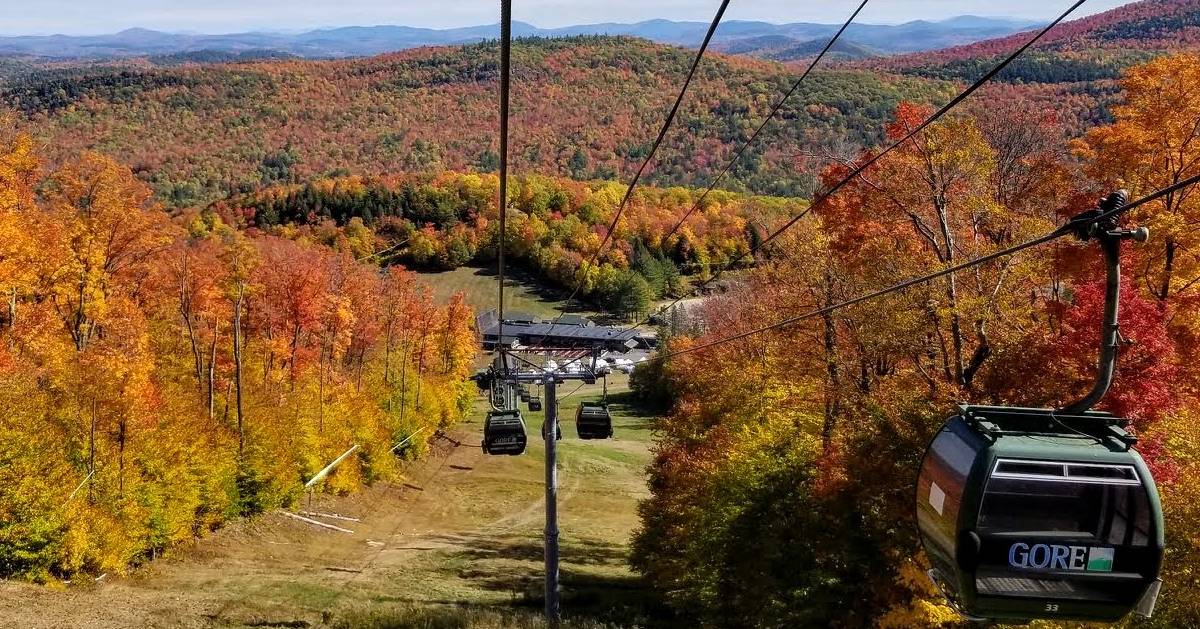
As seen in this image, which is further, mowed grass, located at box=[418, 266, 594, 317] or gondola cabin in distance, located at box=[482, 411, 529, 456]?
mowed grass, located at box=[418, 266, 594, 317]

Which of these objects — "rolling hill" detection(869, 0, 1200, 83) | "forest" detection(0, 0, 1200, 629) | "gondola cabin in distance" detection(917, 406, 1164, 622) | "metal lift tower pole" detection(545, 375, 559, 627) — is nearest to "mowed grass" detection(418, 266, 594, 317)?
"forest" detection(0, 0, 1200, 629)

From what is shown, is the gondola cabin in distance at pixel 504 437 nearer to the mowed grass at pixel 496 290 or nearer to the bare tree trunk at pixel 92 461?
the bare tree trunk at pixel 92 461

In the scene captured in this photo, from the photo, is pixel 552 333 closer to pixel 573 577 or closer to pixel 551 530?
pixel 573 577

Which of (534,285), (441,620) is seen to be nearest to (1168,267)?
(441,620)

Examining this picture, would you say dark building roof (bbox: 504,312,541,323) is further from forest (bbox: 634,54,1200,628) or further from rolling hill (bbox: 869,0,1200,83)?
rolling hill (bbox: 869,0,1200,83)

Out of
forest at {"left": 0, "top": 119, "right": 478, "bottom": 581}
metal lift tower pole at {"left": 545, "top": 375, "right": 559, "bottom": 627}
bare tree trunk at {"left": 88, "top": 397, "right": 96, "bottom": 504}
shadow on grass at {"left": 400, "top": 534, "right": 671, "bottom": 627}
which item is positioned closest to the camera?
metal lift tower pole at {"left": 545, "top": 375, "right": 559, "bottom": 627}

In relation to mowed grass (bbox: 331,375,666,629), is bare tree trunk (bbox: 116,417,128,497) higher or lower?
higher

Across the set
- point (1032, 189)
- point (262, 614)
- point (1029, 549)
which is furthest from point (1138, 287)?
point (262, 614)
